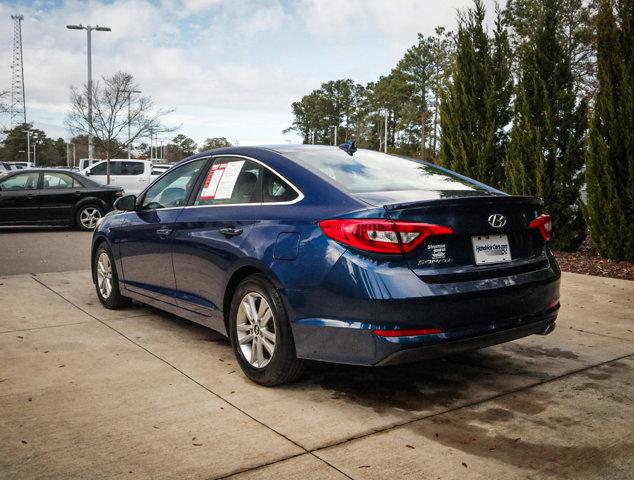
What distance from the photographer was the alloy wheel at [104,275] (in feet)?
20.3

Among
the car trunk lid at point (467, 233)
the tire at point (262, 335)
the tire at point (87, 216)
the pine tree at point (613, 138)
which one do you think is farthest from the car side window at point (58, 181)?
the car trunk lid at point (467, 233)

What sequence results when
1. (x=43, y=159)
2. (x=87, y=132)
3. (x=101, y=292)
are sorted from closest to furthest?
1. (x=101, y=292)
2. (x=87, y=132)
3. (x=43, y=159)

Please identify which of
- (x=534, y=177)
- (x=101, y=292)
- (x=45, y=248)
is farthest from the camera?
(x=45, y=248)

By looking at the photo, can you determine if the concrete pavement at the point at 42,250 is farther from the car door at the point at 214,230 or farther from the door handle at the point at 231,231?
the door handle at the point at 231,231

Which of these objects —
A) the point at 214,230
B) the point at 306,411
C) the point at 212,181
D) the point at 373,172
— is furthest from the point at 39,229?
the point at 306,411

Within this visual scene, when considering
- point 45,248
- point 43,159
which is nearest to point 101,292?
point 45,248

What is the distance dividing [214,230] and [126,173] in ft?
63.6

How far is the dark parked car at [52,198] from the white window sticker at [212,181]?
11250 mm

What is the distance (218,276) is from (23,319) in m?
2.53

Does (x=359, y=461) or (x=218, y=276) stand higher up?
(x=218, y=276)

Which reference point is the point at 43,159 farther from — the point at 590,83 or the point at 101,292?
the point at 101,292

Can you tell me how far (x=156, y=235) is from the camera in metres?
5.14

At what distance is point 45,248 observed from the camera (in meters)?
11.4

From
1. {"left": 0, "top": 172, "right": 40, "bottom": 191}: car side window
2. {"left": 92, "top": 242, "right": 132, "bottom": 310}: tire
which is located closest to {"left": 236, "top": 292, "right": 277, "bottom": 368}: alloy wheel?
{"left": 92, "top": 242, "right": 132, "bottom": 310}: tire
